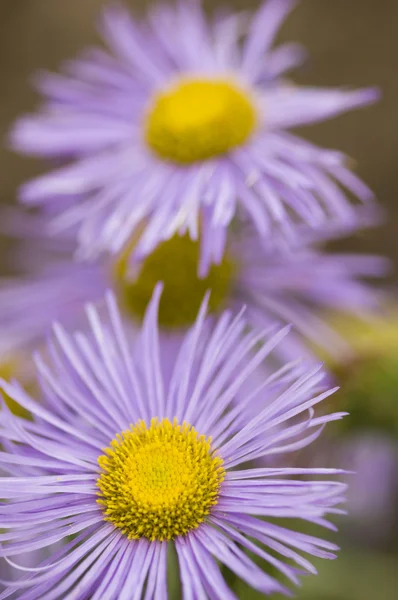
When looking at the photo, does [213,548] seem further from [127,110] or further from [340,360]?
[127,110]

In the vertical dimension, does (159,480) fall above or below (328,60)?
below

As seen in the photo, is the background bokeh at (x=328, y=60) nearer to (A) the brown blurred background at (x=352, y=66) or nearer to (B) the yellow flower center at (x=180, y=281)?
(A) the brown blurred background at (x=352, y=66)

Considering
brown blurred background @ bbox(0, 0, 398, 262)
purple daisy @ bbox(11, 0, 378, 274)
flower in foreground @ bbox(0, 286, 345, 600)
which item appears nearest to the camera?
flower in foreground @ bbox(0, 286, 345, 600)

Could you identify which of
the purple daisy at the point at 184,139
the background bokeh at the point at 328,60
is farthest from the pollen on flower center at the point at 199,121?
the background bokeh at the point at 328,60

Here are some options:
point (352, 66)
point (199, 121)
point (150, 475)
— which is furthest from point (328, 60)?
point (150, 475)

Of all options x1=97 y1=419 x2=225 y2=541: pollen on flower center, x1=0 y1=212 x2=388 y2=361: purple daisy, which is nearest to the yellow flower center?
x1=0 y1=212 x2=388 y2=361: purple daisy

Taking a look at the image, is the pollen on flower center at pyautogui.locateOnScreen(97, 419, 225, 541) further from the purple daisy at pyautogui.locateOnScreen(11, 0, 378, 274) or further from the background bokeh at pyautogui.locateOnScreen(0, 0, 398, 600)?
the background bokeh at pyautogui.locateOnScreen(0, 0, 398, 600)

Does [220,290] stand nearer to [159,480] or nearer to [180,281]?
[180,281]

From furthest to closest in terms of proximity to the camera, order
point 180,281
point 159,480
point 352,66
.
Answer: point 352,66 < point 180,281 < point 159,480
